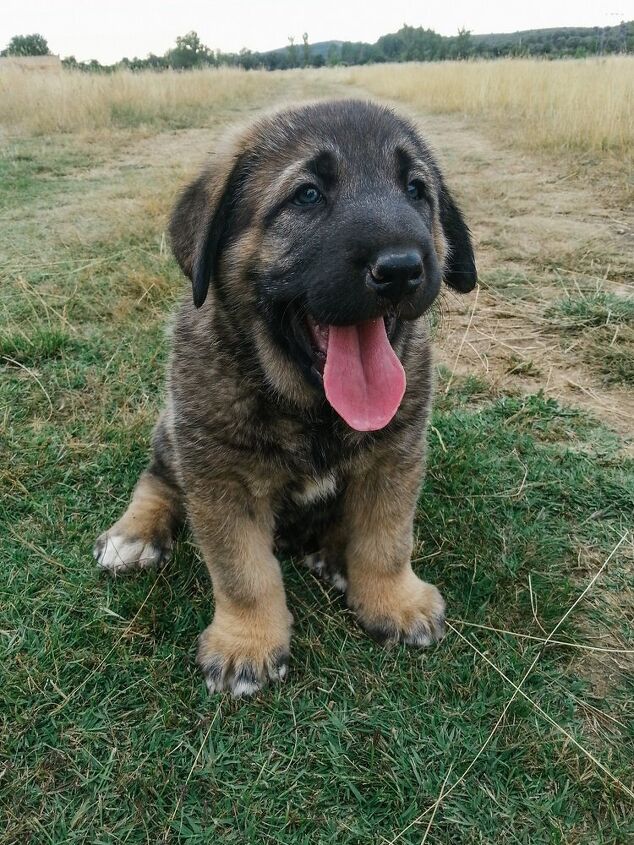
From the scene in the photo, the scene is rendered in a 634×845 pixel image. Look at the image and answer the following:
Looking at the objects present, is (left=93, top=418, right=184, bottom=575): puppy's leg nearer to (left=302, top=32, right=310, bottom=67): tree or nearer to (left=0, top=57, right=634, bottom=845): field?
(left=0, top=57, right=634, bottom=845): field

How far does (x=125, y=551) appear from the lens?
8.21 ft

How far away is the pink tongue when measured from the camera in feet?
6.37

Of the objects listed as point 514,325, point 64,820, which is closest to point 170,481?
point 64,820

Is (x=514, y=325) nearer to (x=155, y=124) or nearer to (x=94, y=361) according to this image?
(x=94, y=361)

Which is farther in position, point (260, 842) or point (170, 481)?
point (170, 481)

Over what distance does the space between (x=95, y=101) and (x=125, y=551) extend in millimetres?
14365

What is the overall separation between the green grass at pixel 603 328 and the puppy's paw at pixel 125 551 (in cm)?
267

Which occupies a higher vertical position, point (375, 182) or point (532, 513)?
point (375, 182)

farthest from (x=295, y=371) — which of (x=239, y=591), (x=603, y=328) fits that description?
(x=603, y=328)

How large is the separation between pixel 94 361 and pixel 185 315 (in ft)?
5.70

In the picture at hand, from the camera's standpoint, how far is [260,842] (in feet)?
5.54

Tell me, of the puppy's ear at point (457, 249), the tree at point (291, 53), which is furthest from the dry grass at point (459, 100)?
the tree at point (291, 53)

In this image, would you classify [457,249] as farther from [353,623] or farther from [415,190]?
[353,623]

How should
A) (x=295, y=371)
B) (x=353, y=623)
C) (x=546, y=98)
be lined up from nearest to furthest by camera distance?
(x=295, y=371), (x=353, y=623), (x=546, y=98)
